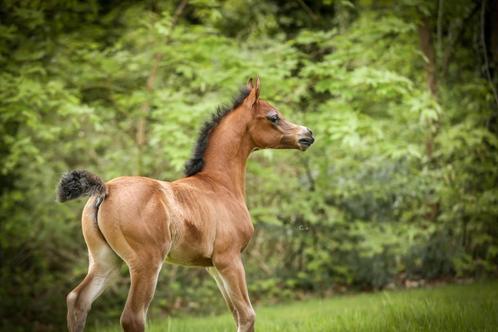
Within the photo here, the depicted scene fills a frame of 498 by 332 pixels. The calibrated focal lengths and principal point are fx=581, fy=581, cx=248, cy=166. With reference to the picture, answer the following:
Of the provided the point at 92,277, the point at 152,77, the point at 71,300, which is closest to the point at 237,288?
the point at 92,277

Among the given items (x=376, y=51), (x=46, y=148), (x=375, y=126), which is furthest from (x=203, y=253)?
(x=46, y=148)

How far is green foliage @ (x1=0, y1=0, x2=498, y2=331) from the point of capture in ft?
27.8

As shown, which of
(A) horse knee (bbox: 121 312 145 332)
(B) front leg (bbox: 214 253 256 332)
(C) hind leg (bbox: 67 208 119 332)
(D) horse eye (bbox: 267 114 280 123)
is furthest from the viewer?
(D) horse eye (bbox: 267 114 280 123)

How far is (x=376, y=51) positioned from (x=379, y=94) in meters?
0.92

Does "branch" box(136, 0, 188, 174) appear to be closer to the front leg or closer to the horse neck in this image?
the horse neck

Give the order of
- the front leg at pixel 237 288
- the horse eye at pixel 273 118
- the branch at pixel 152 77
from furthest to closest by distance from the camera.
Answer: the branch at pixel 152 77 → the horse eye at pixel 273 118 → the front leg at pixel 237 288

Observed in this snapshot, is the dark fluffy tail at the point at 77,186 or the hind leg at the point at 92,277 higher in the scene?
the dark fluffy tail at the point at 77,186

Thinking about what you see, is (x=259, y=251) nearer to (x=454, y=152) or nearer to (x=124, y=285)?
(x=124, y=285)

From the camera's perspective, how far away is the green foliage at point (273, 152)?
8.48 metres

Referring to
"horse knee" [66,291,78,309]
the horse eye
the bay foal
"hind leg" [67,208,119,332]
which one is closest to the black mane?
the bay foal

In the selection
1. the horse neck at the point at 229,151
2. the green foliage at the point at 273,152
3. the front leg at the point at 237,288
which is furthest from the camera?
the green foliage at the point at 273,152

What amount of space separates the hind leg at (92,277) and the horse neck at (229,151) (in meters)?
1.21

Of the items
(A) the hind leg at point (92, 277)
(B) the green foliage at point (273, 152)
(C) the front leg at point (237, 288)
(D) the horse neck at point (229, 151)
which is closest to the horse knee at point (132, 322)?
(A) the hind leg at point (92, 277)

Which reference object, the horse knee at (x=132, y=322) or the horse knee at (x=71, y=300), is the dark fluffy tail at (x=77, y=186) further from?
the horse knee at (x=132, y=322)
